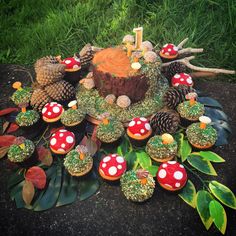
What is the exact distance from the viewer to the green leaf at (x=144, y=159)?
9.91 feet

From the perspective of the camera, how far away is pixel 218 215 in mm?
2637

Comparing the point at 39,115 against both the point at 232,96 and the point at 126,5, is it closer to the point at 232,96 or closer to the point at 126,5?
the point at 232,96

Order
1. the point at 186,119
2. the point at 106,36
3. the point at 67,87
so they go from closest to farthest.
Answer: the point at 186,119, the point at 67,87, the point at 106,36

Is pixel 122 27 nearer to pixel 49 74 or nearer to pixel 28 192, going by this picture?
pixel 49 74

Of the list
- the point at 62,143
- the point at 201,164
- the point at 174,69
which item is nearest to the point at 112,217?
the point at 62,143

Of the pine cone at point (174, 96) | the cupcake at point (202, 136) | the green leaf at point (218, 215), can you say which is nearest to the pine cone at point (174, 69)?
the pine cone at point (174, 96)

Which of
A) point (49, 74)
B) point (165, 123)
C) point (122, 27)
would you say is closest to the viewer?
point (165, 123)

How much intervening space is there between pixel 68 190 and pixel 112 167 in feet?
1.57

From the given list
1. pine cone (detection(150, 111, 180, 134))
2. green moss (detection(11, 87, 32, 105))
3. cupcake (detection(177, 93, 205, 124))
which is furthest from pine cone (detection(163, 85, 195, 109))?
green moss (detection(11, 87, 32, 105))

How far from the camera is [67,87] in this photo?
3658 mm

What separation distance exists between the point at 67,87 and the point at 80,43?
1.68m

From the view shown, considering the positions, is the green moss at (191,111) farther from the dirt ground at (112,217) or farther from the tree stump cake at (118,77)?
the dirt ground at (112,217)

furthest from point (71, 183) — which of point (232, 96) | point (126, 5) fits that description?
point (126, 5)

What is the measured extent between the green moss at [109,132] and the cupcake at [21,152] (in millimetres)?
680
